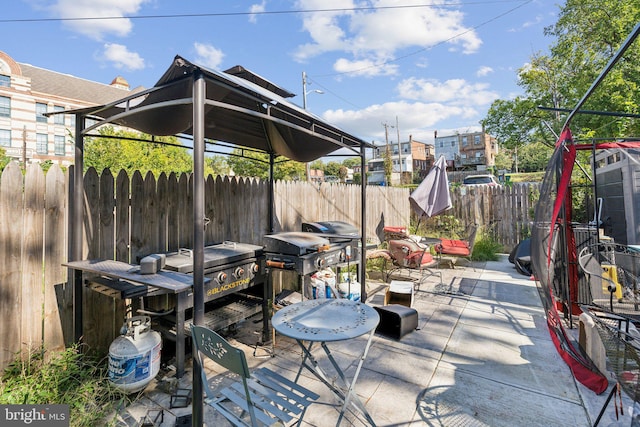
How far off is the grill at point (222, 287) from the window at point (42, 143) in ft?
126

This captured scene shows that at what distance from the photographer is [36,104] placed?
94.4 feet

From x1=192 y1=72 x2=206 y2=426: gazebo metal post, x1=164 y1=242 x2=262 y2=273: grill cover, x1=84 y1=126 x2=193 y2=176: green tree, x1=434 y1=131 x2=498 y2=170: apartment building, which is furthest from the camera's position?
x1=434 y1=131 x2=498 y2=170: apartment building

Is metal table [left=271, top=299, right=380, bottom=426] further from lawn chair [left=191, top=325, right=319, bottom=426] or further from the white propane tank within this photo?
the white propane tank

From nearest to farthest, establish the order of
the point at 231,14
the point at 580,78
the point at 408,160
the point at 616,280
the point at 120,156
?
1. the point at 616,280
2. the point at 231,14
3. the point at 580,78
4. the point at 120,156
5. the point at 408,160

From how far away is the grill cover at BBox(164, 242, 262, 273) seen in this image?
2.53 metres

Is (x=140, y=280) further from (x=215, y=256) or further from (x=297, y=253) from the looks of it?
Result: (x=297, y=253)

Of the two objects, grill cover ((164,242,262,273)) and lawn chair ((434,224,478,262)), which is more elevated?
grill cover ((164,242,262,273))

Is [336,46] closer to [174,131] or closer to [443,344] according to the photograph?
[174,131]

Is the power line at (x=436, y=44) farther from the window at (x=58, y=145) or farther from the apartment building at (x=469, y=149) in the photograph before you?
the apartment building at (x=469, y=149)

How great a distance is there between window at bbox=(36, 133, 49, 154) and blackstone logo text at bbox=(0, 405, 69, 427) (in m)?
38.8

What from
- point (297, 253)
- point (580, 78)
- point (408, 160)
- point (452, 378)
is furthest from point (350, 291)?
point (408, 160)

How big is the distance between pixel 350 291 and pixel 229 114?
2903 mm

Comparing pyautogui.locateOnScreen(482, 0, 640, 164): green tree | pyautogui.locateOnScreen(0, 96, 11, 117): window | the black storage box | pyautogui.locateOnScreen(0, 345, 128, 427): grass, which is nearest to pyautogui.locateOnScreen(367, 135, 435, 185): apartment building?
pyautogui.locateOnScreen(482, 0, 640, 164): green tree

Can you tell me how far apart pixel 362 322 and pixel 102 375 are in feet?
7.71
